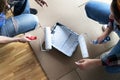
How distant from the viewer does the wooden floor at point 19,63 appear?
4.53ft

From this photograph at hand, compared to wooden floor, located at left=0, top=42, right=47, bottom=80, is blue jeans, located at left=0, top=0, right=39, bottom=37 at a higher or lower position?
higher

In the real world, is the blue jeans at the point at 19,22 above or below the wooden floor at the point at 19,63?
above

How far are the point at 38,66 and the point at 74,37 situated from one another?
28 cm

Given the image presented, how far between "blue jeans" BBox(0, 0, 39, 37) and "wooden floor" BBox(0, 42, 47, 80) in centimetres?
15

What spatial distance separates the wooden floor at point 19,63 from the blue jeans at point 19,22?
0.15 m

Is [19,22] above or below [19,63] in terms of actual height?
above

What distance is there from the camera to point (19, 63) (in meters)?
1.41

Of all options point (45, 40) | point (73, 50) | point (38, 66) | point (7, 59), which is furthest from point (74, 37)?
point (7, 59)

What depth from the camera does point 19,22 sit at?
1.31 m

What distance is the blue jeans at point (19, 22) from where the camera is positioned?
1.28 metres

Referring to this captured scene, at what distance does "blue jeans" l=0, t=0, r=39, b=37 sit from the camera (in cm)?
128

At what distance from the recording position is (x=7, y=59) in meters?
1.42

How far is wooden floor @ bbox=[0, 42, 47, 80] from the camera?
4.53 feet

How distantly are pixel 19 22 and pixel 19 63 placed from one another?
26 cm
